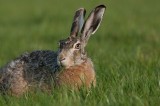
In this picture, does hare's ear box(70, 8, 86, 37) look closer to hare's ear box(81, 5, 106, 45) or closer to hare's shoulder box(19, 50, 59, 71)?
hare's ear box(81, 5, 106, 45)

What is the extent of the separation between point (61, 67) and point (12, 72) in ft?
2.66

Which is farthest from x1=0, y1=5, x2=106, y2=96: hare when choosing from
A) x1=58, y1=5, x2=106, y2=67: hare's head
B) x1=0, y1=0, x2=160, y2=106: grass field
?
x1=0, y1=0, x2=160, y2=106: grass field

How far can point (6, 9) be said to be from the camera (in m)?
20.6

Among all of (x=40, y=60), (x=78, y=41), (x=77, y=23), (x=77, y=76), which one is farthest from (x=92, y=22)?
(x=77, y=76)

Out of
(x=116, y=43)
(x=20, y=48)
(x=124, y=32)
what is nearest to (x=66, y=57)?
(x=20, y=48)

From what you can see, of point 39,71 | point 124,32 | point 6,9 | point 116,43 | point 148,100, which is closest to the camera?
point 148,100

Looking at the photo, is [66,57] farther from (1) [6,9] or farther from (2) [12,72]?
(1) [6,9]

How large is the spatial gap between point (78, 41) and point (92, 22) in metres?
0.53

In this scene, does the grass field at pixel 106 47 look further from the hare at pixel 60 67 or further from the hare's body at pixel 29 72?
the hare's body at pixel 29 72

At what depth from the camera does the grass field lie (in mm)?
5553

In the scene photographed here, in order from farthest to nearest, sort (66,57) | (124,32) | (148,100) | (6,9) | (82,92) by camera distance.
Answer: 1. (6,9)
2. (124,32)
3. (66,57)
4. (82,92)
5. (148,100)

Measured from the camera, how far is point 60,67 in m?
6.52

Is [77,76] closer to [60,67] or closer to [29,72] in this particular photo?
[60,67]

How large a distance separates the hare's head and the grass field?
0.39m
